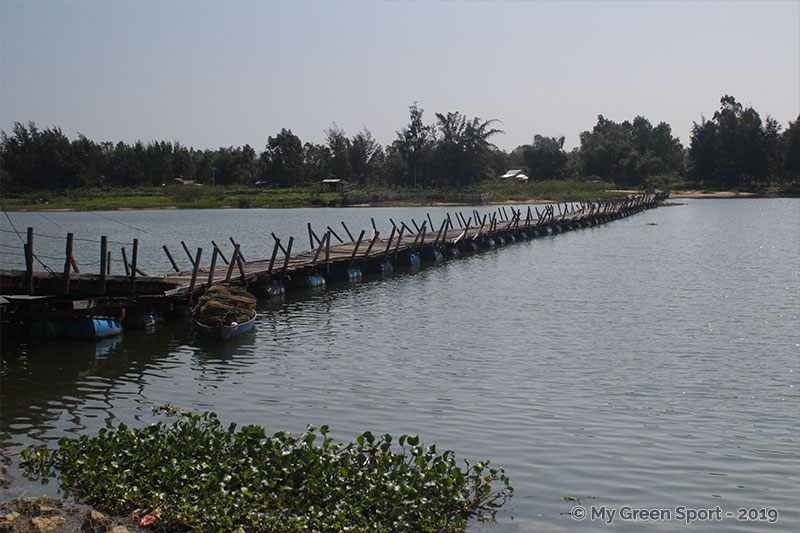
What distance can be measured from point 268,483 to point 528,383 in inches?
308

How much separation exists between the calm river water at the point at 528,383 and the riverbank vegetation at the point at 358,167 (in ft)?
297

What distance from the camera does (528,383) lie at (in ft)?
49.0

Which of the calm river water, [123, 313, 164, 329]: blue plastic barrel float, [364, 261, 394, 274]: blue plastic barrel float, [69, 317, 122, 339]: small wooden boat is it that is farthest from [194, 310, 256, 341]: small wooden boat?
[364, 261, 394, 274]: blue plastic barrel float

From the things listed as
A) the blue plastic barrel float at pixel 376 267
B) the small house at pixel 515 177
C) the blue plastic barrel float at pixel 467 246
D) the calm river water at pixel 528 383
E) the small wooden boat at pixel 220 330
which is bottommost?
the calm river water at pixel 528 383

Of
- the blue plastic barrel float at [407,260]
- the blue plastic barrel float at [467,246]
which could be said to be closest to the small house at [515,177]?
the blue plastic barrel float at [467,246]

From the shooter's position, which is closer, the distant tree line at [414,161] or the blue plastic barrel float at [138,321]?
the blue plastic barrel float at [138,321]

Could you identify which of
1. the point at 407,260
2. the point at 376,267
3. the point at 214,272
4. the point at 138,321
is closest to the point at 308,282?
the point at 214,272

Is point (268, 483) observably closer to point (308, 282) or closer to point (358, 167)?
point (308, 282)

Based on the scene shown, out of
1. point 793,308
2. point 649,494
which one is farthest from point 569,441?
point 793,308

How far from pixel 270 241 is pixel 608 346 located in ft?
133

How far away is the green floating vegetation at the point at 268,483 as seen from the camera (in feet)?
25.3

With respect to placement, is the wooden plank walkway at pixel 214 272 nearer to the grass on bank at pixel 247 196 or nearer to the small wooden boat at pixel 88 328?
the small wooden boat at pixel 88 328

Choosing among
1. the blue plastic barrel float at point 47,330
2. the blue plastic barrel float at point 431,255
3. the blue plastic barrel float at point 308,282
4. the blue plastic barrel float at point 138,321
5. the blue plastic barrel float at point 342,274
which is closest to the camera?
the blue plastic barrel float at point 47,330

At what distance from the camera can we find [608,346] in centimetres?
1856
